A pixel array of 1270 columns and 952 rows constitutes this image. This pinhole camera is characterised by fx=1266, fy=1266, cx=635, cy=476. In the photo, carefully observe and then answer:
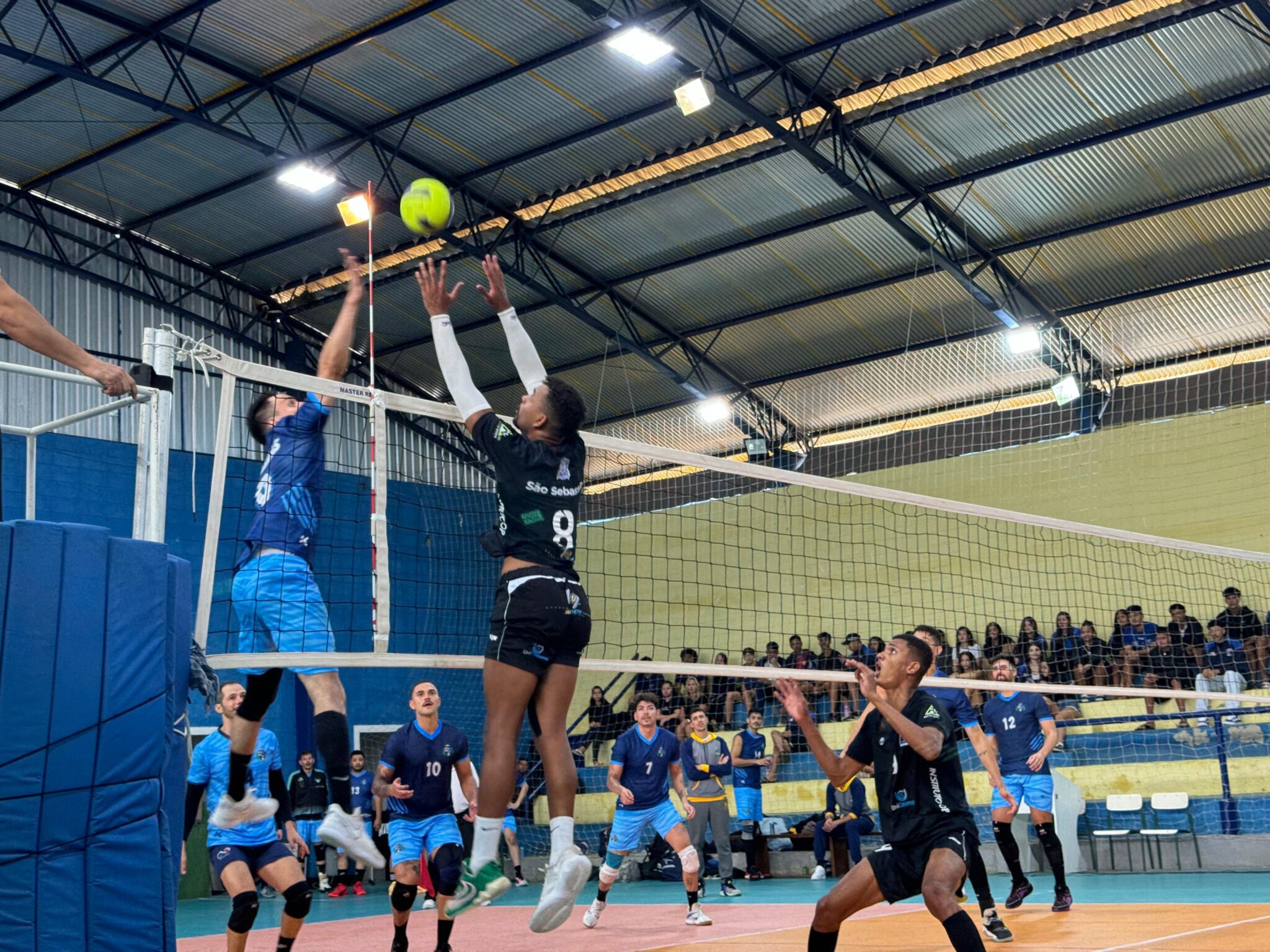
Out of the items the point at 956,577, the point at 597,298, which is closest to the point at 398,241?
the point at 597,298

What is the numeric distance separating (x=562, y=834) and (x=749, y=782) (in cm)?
1308

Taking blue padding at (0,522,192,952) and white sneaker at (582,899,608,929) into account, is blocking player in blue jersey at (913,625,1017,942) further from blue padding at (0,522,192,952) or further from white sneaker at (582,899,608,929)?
blue padding at (0,522,192,952)

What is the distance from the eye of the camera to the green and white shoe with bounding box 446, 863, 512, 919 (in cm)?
511

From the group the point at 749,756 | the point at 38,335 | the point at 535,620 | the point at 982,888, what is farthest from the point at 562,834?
the point at 749,756

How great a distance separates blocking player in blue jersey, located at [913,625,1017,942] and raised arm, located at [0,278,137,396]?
Answer: 5407mm

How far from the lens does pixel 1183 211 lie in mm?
18562

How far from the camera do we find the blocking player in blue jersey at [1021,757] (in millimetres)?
11570

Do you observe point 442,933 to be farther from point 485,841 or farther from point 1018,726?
point 1018,726

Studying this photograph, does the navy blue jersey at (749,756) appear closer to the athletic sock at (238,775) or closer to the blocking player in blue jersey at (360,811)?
the blocking player in blue jersey at (360,811)

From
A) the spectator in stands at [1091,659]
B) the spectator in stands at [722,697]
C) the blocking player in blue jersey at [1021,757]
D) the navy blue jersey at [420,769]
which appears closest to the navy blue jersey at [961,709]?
the blocking player in blue jersey at [1021,757]

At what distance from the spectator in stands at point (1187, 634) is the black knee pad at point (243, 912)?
12.7 metres

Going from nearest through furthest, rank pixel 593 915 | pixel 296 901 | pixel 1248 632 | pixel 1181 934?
pixel 296 901 → pixel 1181 934 → pixel 593 915 → pixel 1248 632

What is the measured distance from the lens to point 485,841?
5270 millimetres

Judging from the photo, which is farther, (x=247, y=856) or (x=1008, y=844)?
(x=1008, y=844)
